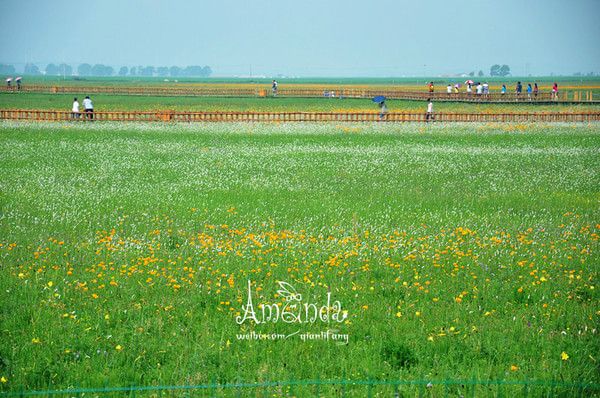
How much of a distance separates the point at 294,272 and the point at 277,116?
131 ft

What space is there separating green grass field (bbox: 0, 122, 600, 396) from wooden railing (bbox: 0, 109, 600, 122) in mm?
21150

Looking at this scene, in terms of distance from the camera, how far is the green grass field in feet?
25.2

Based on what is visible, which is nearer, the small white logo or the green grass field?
the green grass field

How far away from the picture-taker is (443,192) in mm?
19156

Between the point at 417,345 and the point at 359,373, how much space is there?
1.01 meters

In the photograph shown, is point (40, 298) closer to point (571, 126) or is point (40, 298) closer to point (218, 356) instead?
point (218, 356)

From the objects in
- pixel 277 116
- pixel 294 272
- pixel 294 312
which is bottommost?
pixel 294 312

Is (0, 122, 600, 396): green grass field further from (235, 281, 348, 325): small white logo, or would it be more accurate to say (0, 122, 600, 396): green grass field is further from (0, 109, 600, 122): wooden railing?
(0, 109, 600, 122): wooden railing

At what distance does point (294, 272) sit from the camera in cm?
1091

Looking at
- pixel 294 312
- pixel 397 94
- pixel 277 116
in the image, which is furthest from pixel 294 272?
pixel 397 94

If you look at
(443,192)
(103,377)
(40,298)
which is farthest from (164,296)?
(443,192)

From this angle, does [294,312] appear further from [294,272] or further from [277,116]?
[277,116]

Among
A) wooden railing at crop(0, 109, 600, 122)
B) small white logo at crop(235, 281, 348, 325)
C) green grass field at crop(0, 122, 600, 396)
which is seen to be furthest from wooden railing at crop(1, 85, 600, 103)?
small white logo at crop(235, 281, 348, 325)

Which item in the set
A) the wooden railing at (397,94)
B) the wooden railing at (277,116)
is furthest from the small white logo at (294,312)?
the wooden railing at (397,94)
